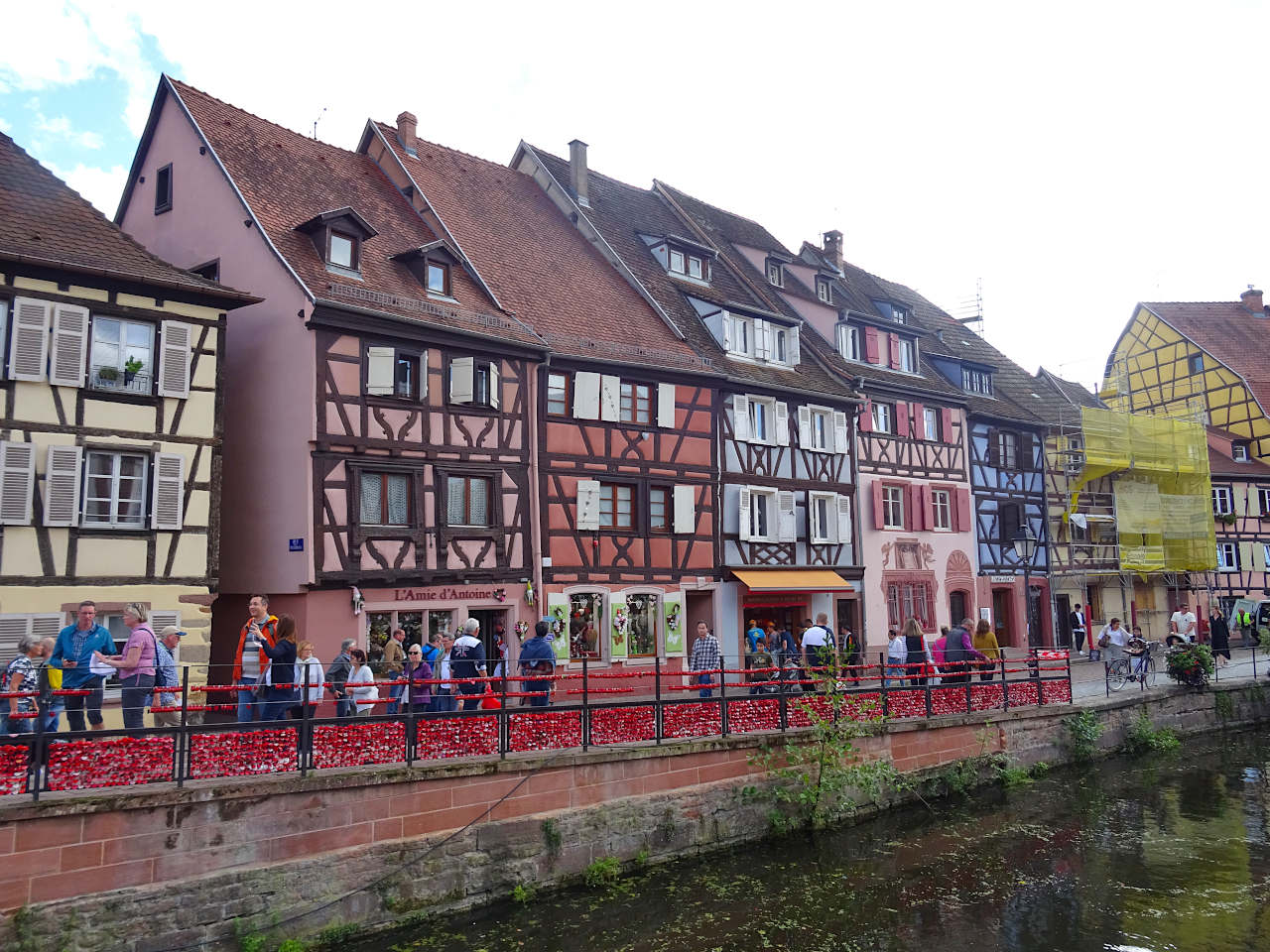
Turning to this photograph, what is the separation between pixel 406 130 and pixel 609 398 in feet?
27.8

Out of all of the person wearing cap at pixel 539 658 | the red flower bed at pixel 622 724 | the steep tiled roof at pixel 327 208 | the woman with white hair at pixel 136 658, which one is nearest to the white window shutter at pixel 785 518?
the steep tiled roof at pixel 327 208

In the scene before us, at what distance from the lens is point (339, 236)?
19.8 meters

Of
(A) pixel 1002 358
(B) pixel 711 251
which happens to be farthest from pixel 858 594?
(A) pixel 1002 358

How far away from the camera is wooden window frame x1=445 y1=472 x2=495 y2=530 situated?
19.7 m

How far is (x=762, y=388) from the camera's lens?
2620cm

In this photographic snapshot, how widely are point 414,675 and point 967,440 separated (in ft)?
77.3

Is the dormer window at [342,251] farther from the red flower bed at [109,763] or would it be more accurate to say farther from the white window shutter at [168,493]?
the red flower bed at [109,763]

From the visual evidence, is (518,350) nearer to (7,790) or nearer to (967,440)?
(7,790)

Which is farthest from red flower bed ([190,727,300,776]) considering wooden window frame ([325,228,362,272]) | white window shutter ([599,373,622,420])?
white window shutter ([599,373,622,420])

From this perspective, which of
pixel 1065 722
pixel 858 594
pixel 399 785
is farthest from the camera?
pixel 858 594

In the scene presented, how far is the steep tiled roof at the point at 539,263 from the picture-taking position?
74.9ft

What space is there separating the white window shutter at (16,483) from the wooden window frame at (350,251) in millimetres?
6187

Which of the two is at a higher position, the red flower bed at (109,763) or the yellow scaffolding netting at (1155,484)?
the yellow scaffolding netting at (1155,484)

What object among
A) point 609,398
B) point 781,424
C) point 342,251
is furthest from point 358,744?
point 781,424
